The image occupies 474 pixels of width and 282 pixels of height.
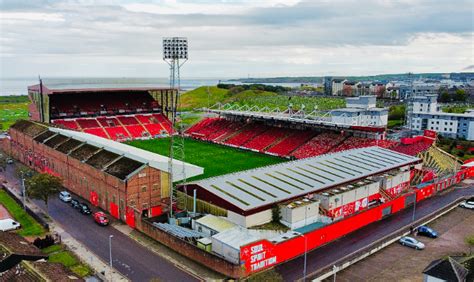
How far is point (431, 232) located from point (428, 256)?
3.93 metres

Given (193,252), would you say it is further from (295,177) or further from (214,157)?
(214,157)

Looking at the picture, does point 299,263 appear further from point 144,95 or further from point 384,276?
point 144,95

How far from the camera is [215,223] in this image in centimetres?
2944

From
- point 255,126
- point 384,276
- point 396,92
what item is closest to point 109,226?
point 384,276

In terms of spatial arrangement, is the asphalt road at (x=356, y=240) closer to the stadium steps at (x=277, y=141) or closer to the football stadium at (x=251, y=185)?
the football stadium at (x=251, y=185)

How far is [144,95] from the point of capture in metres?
90.2

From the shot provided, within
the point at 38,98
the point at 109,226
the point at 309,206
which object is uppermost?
the point at 38,98

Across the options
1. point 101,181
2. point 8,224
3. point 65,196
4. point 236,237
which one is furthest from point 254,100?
point 236,237

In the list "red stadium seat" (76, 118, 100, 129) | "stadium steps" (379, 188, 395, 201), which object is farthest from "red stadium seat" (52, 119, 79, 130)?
"stadium steps" (379, 188, 395, 201)

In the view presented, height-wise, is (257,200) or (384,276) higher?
(257,200)

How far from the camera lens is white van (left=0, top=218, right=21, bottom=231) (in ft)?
105

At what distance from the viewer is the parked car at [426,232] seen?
3162 centimetres

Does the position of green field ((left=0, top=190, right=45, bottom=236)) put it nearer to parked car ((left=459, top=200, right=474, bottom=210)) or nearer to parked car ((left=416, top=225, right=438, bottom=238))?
parked car ((left=416, top=225, right=438, bottom=238))

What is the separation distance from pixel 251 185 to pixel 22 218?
20.2 meters
